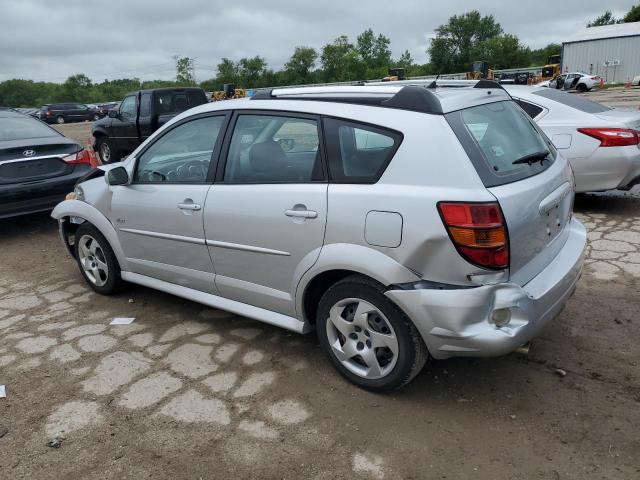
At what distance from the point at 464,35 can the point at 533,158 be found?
279 feet

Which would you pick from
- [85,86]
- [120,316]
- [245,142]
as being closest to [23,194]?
[120,316]

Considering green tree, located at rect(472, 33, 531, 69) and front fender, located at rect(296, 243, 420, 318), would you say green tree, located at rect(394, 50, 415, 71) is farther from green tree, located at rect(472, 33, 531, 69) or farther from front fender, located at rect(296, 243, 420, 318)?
front fender, located at rect(296, 243, 420, 318)

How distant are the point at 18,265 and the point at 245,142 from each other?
12.2ft

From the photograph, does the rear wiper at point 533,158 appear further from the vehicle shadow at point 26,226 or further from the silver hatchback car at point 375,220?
the vehicle shadow at point 26,226

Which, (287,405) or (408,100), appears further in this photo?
(287,405)

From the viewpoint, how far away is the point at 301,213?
305 cm

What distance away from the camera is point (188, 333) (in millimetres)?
4000

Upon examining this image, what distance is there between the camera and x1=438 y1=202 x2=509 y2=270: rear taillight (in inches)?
101

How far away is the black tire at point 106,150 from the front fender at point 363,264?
11.6 metres

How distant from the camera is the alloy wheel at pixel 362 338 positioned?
294 cm

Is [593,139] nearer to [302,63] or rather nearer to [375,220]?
[375,220]

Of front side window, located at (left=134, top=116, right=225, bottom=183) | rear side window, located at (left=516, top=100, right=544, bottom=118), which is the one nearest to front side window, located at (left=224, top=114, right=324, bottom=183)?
front side window, located at (left=134, top=116, right=225, bottom=183)

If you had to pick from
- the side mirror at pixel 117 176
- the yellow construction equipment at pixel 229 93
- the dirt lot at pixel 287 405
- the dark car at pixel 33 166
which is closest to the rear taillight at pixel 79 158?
the dark car at pixel 33 166

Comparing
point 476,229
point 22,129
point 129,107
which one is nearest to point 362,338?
point 476,229
